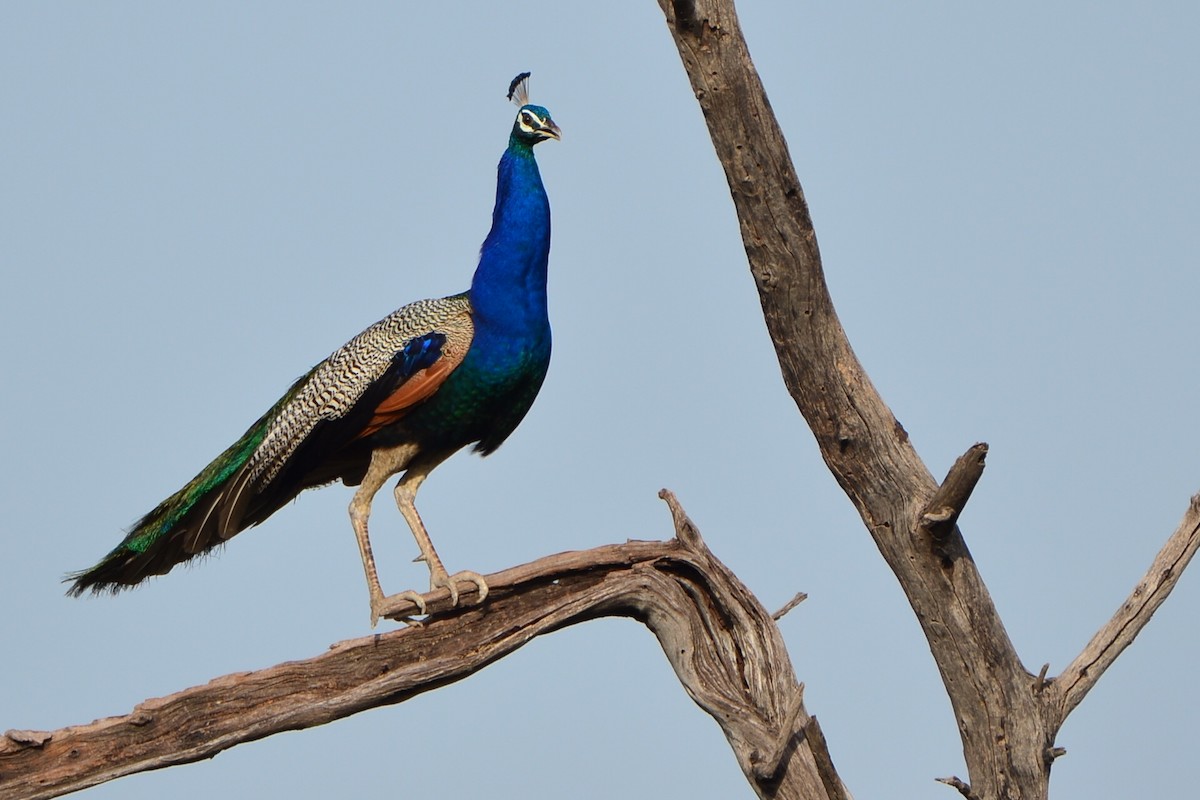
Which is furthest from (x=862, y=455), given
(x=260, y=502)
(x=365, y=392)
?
(x=260, y=502)

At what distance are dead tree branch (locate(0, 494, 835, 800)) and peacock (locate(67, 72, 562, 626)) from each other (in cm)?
82

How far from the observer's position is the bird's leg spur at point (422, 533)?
23.7ft

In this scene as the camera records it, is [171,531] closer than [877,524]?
No

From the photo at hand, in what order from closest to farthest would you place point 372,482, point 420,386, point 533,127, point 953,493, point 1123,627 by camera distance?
point 953,493 < point 1123,627 < point 420,386 < point 372,482 < point 533,127

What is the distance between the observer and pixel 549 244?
28.6ft

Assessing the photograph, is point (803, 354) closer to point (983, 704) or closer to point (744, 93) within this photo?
point (744, 93)

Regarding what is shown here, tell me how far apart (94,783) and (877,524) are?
3.65 m

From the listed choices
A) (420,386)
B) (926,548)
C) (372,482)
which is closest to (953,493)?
(926,548)

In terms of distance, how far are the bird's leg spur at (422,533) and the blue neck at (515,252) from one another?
99 centimetres

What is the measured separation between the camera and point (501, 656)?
7.19 metres

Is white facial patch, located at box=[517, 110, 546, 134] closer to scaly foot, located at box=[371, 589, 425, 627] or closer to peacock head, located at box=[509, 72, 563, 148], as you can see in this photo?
peacock head, located at box=[509, 72, 563, 148]

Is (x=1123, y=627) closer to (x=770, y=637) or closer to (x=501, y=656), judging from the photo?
(x=770, y=637)

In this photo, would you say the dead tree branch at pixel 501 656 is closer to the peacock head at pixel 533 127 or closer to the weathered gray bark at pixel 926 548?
the weathered gray bark at pixel 926 548

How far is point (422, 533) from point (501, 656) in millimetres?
1385
